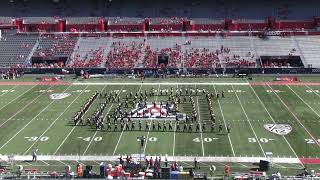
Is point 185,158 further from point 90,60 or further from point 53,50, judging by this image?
point 53,50

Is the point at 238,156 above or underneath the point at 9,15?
underneath

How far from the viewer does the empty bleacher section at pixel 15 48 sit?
5225 centimetres

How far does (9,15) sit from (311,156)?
47216 millimetres

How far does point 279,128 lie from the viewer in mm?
27953

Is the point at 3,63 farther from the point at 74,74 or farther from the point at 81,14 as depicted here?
the point at 81,14

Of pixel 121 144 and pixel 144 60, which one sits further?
pixel 144 60

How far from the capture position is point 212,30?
192ft

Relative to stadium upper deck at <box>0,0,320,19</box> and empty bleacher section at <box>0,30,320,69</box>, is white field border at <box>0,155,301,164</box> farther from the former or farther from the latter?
stadium upper deck at <box>0,0,320,19</box>

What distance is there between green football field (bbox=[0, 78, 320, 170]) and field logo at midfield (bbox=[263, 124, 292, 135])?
0.16 m

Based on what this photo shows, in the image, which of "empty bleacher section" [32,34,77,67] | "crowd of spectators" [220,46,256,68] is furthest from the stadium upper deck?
"crowd of spectators" [220,46,256,68]

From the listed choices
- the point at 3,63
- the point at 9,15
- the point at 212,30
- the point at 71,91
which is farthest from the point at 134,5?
the point at 71,91

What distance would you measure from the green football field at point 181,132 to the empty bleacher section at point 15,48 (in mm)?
10983

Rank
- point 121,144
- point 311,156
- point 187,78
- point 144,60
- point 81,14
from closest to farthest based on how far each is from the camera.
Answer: point 311,156 < point 121,144 < point 187,78 < point 144,60 < point 81,14

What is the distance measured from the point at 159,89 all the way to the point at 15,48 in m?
21.6
